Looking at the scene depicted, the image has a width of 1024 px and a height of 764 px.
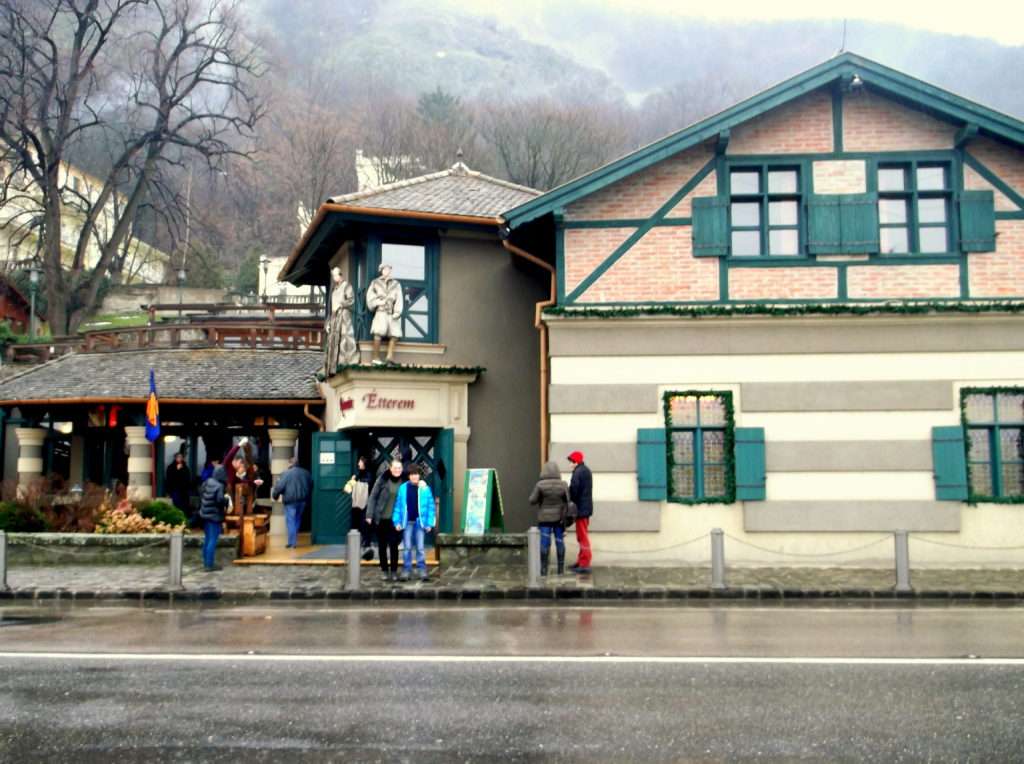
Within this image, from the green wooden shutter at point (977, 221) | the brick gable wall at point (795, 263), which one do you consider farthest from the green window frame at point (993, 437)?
the green wooden shutter at point (977, 221)

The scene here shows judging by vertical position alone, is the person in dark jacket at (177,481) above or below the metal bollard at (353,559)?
above

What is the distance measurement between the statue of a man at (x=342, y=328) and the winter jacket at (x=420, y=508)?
156 inches

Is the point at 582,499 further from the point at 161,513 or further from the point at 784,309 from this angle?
the point at 161,513

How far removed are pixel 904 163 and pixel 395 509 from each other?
9809 mm

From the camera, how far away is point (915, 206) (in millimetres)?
16312

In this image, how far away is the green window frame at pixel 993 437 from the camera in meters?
15.8

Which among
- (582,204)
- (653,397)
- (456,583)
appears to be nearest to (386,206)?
(582,204)

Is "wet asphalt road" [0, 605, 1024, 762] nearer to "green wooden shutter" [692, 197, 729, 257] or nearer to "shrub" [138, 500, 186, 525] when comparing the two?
"green wooden shutter" [692, 197, 729, 257]

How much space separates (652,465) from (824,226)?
15.4ft

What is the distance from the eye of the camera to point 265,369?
77.6ft

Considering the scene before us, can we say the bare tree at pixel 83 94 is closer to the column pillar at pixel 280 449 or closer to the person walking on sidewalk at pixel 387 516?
the column pillar at pixel 280 449

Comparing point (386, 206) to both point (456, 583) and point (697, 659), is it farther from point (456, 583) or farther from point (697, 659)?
point (697, 659)

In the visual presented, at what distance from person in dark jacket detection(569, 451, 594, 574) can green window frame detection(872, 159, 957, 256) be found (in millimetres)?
6042

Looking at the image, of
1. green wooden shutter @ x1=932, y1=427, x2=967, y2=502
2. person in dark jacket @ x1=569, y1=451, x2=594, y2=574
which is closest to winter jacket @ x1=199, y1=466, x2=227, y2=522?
person in dark jacket @ x1=569, y1=451, x2=594, y2=574
